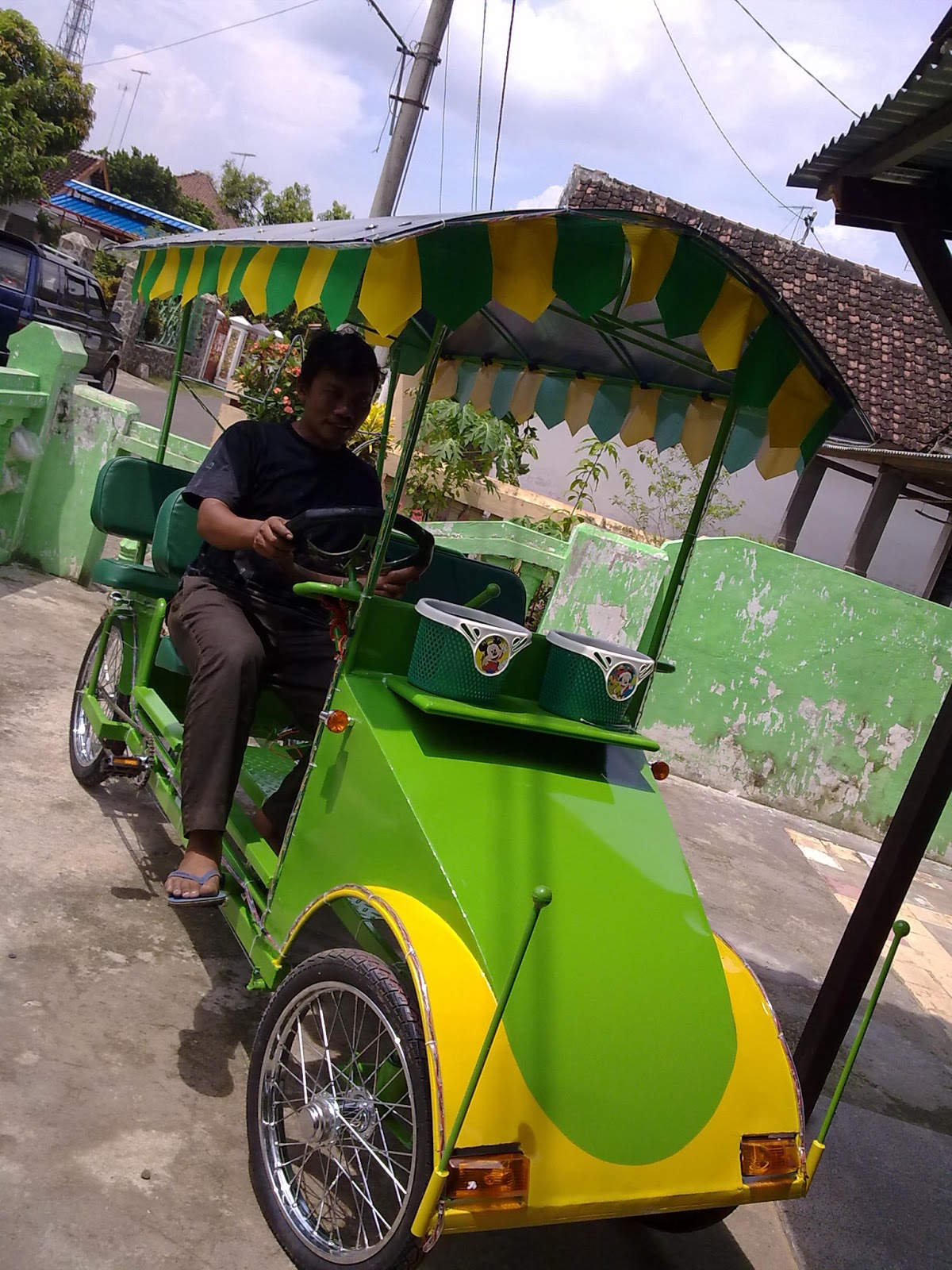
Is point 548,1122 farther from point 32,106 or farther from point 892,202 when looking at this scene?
point 32,106

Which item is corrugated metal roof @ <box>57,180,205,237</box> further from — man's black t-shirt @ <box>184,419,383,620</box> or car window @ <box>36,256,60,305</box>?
man's black t-shirt @ <box>184,419,383,620</box>

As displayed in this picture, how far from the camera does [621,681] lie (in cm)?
290

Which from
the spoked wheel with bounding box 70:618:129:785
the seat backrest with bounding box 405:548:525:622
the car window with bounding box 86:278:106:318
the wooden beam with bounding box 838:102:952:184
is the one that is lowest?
the spoked wheel with bounding box 70:618:129:785

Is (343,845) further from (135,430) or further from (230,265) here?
(135,430)

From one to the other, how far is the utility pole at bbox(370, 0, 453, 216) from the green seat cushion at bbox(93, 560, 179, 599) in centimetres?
808

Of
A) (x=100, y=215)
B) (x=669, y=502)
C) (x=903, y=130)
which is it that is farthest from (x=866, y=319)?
(x=100, y=215)

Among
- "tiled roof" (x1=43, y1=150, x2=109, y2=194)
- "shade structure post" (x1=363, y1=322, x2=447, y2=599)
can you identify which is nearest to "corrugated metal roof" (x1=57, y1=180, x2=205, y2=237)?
"tiled roof" (x1=43, y1=150, x2=109, y2=194)

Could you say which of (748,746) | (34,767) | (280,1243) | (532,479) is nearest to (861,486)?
(532,479)

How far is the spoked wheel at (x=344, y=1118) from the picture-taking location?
211 cm

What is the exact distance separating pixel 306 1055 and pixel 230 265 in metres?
2.30

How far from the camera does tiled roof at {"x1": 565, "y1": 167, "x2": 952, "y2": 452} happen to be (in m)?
15.3

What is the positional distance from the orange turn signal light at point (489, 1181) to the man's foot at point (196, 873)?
1193mm

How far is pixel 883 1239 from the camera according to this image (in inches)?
123

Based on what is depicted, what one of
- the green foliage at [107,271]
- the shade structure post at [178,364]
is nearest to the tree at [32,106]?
the green foliage at [107,271]
